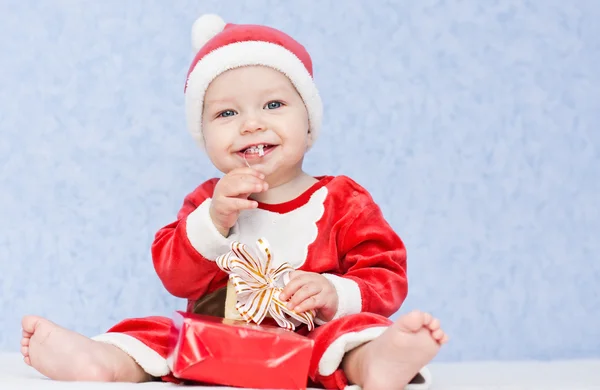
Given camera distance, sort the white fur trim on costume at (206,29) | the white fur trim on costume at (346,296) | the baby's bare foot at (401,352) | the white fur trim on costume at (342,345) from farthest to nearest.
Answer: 1. the white fur trim on costume at (206,29)
2. the white fur trim on costume at (346,296)
3. the white fur trim on costume at (342,345)
4. the baby's bare foot at (401,352)

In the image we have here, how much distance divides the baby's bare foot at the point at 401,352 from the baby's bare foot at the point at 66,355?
1.09 ft

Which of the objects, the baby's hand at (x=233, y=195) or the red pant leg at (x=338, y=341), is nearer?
the red pant leg at (x=338, y=341)

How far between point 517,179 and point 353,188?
2.69 feet

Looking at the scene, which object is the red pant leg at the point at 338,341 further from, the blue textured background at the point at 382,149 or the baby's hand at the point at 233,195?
the blue textured background at the point at 382,149

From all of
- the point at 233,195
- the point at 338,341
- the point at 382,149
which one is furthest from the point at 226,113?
the point at 382,149

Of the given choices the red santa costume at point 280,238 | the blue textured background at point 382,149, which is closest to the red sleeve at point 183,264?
the red santa costume at point 280,238

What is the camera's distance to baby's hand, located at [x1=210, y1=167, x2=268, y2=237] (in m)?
1.28

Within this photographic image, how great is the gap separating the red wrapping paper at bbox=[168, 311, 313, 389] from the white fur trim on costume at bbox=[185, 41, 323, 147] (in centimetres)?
49

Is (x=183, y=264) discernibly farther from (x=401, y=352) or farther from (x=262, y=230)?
(x=401, y=352)

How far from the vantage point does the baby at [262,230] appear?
1.17 meters

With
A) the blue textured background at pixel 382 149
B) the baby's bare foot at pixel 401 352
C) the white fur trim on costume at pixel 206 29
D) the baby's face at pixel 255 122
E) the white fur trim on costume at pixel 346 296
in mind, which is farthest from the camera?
the blue textured background at pixel 382 149

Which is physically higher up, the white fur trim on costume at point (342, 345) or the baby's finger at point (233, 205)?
the baby's finger at point (233, 205)

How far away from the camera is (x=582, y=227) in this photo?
7.00 feet

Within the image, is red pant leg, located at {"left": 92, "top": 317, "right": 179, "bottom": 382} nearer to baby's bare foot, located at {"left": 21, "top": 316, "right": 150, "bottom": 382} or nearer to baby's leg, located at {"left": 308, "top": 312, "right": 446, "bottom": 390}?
baby's bare foot, located at {"left": 21, "top": 316, "right": 150, "bottom": 382}
